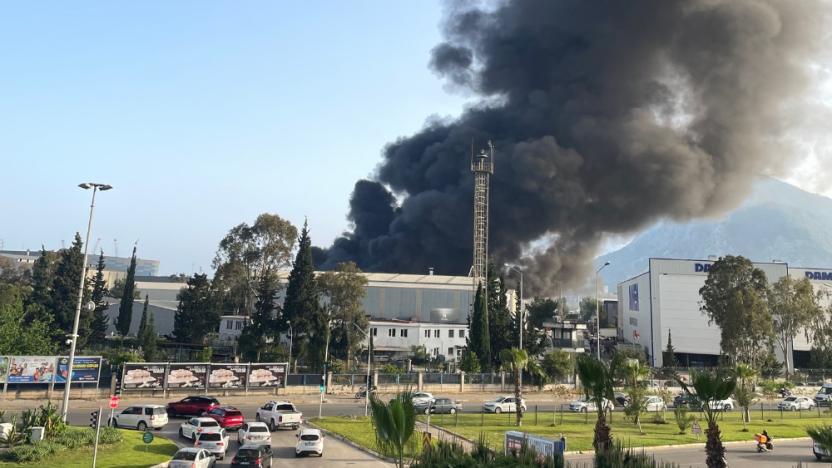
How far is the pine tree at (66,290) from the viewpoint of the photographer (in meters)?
56.8

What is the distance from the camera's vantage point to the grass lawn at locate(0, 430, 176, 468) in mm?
20094

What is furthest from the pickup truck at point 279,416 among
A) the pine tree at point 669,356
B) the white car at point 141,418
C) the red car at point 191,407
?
the pine tree at point 669,356

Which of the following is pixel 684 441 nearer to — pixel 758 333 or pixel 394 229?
pixel 758 333

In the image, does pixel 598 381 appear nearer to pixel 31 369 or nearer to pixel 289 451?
pixel 289 451

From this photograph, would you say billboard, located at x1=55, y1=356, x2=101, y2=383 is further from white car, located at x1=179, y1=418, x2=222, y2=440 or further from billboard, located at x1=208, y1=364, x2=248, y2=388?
white car, located at x1=179, y1=418, x2=222, y2=440

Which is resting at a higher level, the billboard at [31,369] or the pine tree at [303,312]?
the pine tree at [303,312]

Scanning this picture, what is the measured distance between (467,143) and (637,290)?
5050 cm

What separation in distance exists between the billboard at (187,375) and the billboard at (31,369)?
24.1ft

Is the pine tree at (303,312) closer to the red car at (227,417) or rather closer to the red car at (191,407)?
the red car at (191,407)

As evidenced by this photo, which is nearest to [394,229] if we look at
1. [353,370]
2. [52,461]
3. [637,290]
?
[637,290]

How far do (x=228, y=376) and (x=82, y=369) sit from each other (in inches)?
381

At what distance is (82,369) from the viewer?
130 ft

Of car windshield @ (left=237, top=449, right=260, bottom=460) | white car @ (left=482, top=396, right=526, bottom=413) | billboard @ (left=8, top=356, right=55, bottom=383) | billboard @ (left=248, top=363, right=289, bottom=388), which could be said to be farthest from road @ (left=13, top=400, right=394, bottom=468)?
white car @ (left=482, top=396, right=526, bottom=413)

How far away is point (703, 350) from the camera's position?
3469 inches
